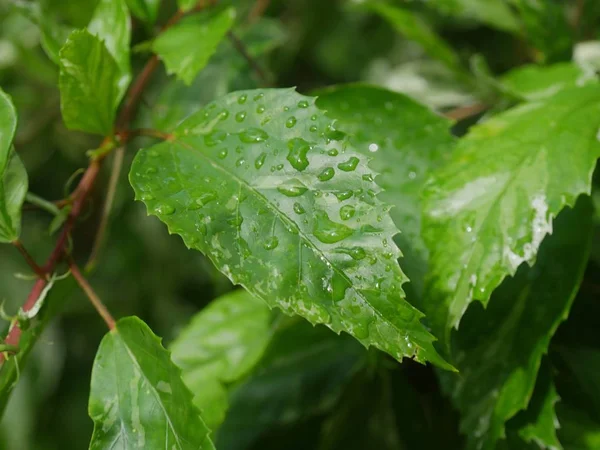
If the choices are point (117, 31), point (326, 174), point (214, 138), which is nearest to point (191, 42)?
point (117, 31)

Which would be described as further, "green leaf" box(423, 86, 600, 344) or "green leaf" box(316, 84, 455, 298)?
"green leaf" box(316, 84, 455, 298)

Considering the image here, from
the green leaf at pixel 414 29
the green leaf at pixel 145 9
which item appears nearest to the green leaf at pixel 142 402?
the green leaf at pixel 145 9

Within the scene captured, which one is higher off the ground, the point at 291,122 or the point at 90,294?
the point at 291,122

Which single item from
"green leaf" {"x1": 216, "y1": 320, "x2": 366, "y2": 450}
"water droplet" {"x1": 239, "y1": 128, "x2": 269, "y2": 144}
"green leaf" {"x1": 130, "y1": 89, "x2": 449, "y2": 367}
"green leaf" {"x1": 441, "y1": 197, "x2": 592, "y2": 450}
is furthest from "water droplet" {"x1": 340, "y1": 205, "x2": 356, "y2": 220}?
"green leaf" {"x1": 216, "y1": 320, "x2": 366, "y2": 450}

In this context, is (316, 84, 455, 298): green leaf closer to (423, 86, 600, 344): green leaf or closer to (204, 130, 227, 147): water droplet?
(423, 86, 600, 344): green leaf

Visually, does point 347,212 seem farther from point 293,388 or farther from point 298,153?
point 293,388

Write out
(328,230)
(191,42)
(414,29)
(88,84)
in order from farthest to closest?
(414,29) < (191,42) < (88,84) < (328,230)

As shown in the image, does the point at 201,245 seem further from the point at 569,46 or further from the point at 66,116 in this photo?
the point at 569,46

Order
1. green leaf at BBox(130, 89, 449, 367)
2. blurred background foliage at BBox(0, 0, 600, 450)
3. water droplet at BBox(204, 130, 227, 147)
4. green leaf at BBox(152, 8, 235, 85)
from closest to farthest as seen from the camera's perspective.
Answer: green leaf at BBox(130, 89, 449, 367)
water droplet at BBox(204, 130, 227, 147)
green leaf at BBox(152, 8, 235, 85)
blurred background foliage at BBox(0, 0, 600, 450)
